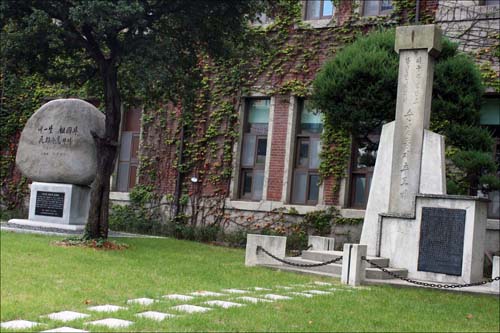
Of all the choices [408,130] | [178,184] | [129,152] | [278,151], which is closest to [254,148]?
[278,151]

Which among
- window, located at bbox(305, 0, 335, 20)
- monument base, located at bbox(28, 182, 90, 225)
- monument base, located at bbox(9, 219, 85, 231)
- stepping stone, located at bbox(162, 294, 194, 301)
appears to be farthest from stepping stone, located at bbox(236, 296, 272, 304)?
window, located at bbox(305, 0, 335, 20)

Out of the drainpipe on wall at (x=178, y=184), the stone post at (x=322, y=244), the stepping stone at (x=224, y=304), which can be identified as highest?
the drainpipe on wall at (x=178, y=184)

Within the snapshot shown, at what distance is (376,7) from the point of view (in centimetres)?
1820

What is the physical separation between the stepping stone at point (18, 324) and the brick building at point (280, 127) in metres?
11.7

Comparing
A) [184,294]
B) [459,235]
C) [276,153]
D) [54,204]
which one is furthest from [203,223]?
[184,294]

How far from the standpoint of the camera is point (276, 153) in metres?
18.9

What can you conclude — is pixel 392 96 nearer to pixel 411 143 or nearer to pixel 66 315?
pixel 411 143

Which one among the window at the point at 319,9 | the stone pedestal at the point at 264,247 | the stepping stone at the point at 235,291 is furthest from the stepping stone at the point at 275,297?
the window at the point at 319,9

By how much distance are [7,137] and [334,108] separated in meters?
14.9

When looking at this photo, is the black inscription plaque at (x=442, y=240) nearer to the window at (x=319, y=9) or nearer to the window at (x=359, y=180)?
the window at (x=359, y=180)

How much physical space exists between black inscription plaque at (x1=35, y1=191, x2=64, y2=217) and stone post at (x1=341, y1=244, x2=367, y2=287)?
8.33 metres

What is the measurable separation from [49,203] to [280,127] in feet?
21.0

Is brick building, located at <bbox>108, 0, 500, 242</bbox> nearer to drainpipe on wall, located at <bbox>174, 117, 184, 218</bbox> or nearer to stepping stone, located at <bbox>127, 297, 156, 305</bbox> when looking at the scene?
drainpipe on wall, located at <bbox>174, 117, 184, 218</bbox>

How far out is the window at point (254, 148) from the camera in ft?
64.3
